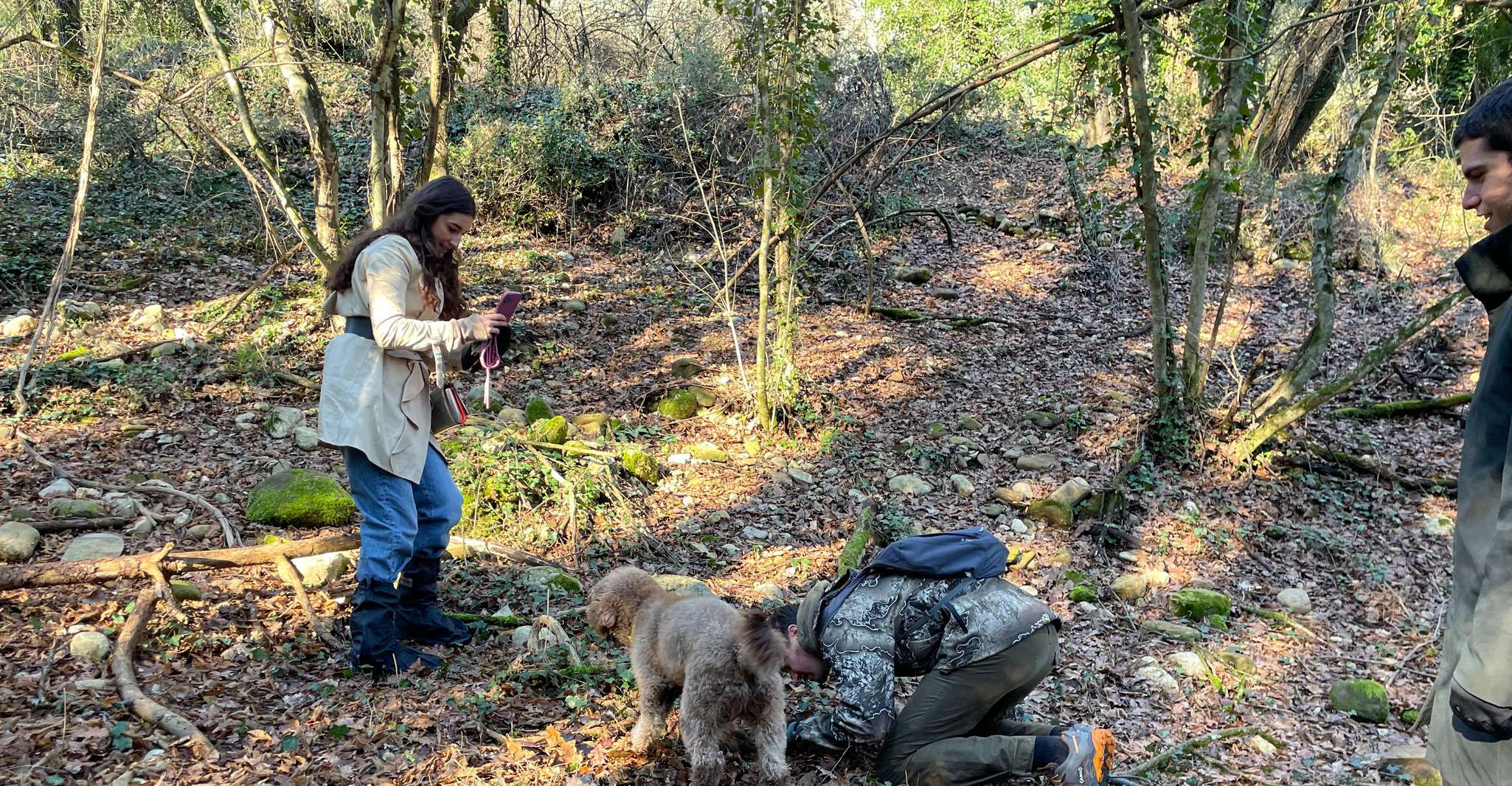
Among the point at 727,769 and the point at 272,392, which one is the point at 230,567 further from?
the point at 272,392

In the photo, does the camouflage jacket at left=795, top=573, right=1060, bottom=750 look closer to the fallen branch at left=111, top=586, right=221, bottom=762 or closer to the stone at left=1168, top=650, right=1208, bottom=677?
the stone at left=1168, top=650, right=1208, bottom=677

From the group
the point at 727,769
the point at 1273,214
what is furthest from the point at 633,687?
the point at 1273,214

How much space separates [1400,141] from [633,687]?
12.1 metres

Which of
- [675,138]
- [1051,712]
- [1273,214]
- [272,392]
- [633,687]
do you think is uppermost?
[675,138]

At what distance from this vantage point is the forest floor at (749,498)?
4023 mm

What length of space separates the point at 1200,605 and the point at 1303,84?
9792mm

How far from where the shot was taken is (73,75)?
10.8m

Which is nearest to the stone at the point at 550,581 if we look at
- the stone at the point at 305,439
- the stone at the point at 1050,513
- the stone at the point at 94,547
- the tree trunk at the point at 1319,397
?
the stone at the point at 94,547

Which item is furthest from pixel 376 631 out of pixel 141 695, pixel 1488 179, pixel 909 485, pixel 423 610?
pixel 909 485

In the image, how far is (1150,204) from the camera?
8.17m

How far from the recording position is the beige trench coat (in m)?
4.01

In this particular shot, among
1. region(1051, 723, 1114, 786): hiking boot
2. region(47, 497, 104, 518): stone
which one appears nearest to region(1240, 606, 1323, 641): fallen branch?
region(1051, 723, 1114, 786): hiking boot

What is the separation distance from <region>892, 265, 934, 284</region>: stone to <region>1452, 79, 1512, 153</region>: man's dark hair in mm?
11656

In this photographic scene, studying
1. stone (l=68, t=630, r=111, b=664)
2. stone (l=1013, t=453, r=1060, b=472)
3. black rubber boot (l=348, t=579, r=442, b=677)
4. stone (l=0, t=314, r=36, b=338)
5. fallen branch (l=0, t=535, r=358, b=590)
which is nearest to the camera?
stone (l=68, t=630, r=111, b=664)
